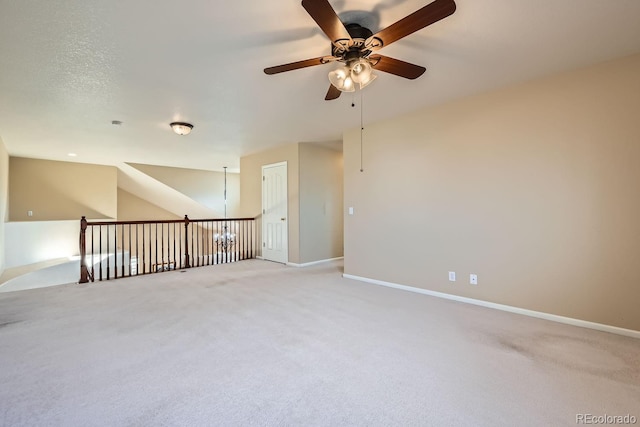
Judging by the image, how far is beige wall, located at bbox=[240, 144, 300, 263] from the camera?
18.8 feet

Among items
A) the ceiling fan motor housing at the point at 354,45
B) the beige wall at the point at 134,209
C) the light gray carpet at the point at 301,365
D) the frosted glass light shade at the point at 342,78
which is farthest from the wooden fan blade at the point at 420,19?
the beige wall at the point at 134,209

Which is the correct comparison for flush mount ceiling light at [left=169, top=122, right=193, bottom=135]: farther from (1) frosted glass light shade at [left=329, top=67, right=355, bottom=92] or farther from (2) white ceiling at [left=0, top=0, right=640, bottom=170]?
(1) frosted glass light shade at [left=329, top=67, right=355, bottom=92]

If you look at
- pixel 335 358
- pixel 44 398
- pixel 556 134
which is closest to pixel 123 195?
pixel 44 398

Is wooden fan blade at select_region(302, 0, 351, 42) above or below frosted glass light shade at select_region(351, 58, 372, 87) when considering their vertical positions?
above

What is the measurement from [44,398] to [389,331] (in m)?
2.48

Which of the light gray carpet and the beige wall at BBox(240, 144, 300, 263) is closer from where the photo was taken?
the light gray carpet

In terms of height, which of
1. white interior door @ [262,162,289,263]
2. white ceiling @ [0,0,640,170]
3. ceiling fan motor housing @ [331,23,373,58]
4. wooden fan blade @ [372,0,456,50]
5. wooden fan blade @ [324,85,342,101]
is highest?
white ceiling @ [0,0,640,170]

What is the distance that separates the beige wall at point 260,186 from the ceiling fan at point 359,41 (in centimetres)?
351

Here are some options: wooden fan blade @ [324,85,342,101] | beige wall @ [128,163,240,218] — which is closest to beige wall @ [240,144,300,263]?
beige wall @ [128,163,240,218]

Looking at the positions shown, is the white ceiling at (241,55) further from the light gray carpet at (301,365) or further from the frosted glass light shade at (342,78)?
the light gray carpet at (301,365)

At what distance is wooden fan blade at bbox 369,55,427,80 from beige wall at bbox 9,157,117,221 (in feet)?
28.3

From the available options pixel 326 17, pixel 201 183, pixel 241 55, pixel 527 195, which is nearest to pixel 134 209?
pixel 201 183

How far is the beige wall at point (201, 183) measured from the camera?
8312 millimetres

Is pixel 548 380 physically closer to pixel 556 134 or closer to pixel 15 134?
pixel 556 134
